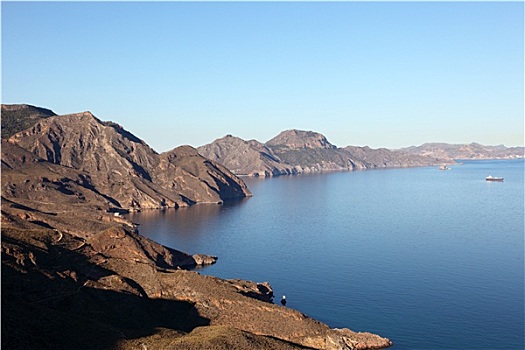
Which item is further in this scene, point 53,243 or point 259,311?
point 53,243

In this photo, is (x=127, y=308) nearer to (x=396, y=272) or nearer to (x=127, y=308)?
(x=127, y=308)

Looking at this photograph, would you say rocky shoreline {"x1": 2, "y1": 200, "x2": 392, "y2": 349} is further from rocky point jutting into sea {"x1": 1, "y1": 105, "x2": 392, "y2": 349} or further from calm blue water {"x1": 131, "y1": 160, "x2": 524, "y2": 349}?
calm blue water {"x1": 131, "y1": 160, "x2": 524, "y2": 349}

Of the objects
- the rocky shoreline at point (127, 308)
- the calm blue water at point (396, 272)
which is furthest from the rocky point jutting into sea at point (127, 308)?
the calm blue water at point (396, 272)

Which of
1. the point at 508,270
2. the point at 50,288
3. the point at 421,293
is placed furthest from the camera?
the point at 508,270

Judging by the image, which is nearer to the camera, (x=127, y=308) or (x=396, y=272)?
(x=127, y=308)

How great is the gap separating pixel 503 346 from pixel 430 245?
7796 cm

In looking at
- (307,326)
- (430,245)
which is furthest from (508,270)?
(307,326)

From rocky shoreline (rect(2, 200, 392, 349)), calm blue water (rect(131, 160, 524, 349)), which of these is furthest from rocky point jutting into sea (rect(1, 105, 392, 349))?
calm blue water (rect(131, 160, 524, 349))

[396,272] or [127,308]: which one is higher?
[127,308]

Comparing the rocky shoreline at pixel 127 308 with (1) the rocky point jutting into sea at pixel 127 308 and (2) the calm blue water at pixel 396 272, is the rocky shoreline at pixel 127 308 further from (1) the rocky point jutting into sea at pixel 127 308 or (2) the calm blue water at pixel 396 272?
(2) the calm blue water at pixel 396 272

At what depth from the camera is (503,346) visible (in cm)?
8362

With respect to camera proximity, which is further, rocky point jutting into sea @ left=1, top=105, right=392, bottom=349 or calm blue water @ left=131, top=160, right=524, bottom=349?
calm blue water @ left=131, top=160, right=524, bottom=349

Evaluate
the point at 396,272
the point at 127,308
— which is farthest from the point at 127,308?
the point at 396,272

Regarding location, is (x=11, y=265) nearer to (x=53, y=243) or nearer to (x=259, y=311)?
(x=53, y=243)
